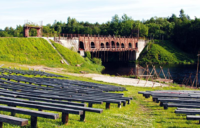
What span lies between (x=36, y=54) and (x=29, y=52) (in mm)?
1469

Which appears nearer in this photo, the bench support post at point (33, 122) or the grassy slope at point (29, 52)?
the bench support post at point (33, 122)

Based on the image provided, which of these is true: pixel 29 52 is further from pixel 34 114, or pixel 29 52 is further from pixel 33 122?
pixel 34 114

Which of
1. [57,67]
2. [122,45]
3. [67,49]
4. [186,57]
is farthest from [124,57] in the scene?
[57,67]

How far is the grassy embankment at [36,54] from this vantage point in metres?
46.8

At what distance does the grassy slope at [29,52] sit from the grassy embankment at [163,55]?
34907mm

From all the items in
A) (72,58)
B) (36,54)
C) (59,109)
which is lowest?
(72,58)

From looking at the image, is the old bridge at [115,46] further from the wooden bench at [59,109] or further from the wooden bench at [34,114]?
the wooden bench at [34,114]

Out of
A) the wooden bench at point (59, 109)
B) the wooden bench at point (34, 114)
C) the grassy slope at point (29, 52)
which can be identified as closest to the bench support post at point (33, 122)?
the wooden bench at point (34, 114)

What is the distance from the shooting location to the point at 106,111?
11.7 m

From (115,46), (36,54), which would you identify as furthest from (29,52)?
(115,46)

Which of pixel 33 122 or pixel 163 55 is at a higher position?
pixel 33 122

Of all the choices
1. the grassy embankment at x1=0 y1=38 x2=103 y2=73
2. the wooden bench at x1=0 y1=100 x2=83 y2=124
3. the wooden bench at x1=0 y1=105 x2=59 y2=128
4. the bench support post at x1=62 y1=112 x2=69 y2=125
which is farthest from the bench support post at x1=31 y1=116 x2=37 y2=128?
the grassy embankment at x1=0 y1=38 x2=103 y2=73

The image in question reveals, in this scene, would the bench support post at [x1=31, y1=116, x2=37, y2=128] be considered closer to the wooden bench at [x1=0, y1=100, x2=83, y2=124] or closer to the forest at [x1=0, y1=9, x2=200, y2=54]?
the wooden bench at [x1=0, y1=100, x2=83, y2=124]

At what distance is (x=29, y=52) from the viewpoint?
50.5 metres
